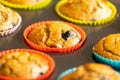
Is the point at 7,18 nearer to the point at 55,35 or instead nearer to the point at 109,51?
the point at 55,35

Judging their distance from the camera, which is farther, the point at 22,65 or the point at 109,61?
the point at 109,61

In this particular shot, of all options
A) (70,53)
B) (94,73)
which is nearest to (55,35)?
(70,53)

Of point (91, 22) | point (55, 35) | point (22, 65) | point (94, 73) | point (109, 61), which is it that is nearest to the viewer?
point (94, 73)

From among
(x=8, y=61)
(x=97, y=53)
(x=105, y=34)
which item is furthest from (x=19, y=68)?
(x=105, y=34)

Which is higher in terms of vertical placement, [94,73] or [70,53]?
[94,73]

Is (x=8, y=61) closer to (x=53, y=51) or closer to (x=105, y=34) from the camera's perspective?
(x=53, y=51)

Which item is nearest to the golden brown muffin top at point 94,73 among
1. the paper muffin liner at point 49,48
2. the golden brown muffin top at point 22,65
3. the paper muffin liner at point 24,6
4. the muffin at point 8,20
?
the golden brown muffin top at point 22,65

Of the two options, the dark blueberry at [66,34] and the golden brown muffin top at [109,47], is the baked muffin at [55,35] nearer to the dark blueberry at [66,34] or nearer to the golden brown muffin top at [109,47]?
the dark blueberry at [66,34]
